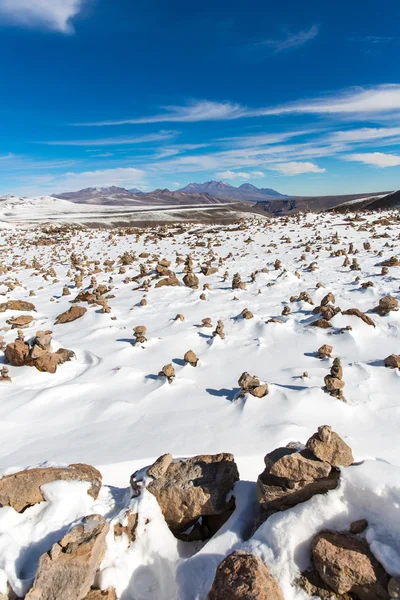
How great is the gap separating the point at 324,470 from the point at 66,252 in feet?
62.1

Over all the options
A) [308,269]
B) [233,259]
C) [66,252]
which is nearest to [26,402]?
[308,269]

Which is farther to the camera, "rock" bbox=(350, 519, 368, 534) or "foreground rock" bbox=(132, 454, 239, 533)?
"foreground rock" bbox=(132, 454, 239, 533)

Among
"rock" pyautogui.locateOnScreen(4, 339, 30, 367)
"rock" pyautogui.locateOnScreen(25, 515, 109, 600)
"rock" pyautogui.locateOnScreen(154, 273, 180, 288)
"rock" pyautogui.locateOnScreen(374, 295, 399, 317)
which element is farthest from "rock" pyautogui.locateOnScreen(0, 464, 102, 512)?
"rock" pyautogui.locateOnScreen(154, 273, 180, 288)

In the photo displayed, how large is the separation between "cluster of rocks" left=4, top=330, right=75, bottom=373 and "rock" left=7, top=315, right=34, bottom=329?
6.42 ft

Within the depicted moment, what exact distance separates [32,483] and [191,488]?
48.6 inches

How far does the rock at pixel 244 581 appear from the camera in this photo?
1803mm

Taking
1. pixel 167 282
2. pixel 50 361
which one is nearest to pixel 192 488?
pixel 50 361

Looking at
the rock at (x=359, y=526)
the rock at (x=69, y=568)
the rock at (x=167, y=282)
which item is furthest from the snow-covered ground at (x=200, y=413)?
the rock at (x=167, y=282)

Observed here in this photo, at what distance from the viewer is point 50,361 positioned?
5.61 metres

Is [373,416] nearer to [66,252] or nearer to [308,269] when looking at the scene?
[308,269]

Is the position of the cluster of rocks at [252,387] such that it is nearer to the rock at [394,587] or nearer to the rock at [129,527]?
the rock at [129,527]

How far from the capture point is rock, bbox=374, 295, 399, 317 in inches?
262

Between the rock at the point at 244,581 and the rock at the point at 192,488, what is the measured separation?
647 millimetres

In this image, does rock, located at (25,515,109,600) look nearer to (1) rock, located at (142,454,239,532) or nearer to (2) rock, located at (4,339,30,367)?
(1) rock, located at (142,454,239,532)
